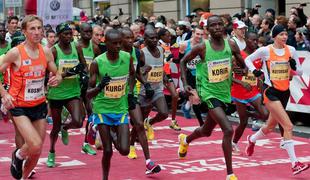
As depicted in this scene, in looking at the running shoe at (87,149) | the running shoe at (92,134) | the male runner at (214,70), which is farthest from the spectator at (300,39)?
the running shoe at (92,134)

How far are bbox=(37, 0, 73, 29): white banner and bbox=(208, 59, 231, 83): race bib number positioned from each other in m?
7.44

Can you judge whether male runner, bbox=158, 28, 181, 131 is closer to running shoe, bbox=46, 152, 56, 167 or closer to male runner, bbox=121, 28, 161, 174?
male runner, bbox=121, 28, 161, 174

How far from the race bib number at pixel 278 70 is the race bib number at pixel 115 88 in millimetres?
2307

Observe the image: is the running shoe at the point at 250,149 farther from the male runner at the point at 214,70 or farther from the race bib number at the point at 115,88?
the race bib number at the point at 115,88

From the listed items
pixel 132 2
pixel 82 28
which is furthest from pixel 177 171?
pixel 132 2

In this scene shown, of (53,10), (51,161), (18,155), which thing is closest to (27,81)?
(18,155)

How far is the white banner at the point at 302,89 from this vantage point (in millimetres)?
13703

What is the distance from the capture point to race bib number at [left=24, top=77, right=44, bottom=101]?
8.07m

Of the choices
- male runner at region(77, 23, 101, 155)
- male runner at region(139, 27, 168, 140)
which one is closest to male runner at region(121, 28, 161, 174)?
male runner at region(139, 27, 168, 140)

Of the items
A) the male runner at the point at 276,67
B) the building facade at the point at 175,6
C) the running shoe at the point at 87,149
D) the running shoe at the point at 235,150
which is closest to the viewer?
the male runner at the point at 276,67

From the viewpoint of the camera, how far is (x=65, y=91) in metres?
10.2

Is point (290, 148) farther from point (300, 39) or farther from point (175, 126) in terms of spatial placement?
point (300, 39)

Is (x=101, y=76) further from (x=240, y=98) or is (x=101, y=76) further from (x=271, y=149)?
(x=271, y=149)

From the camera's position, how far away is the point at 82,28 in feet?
36.8
